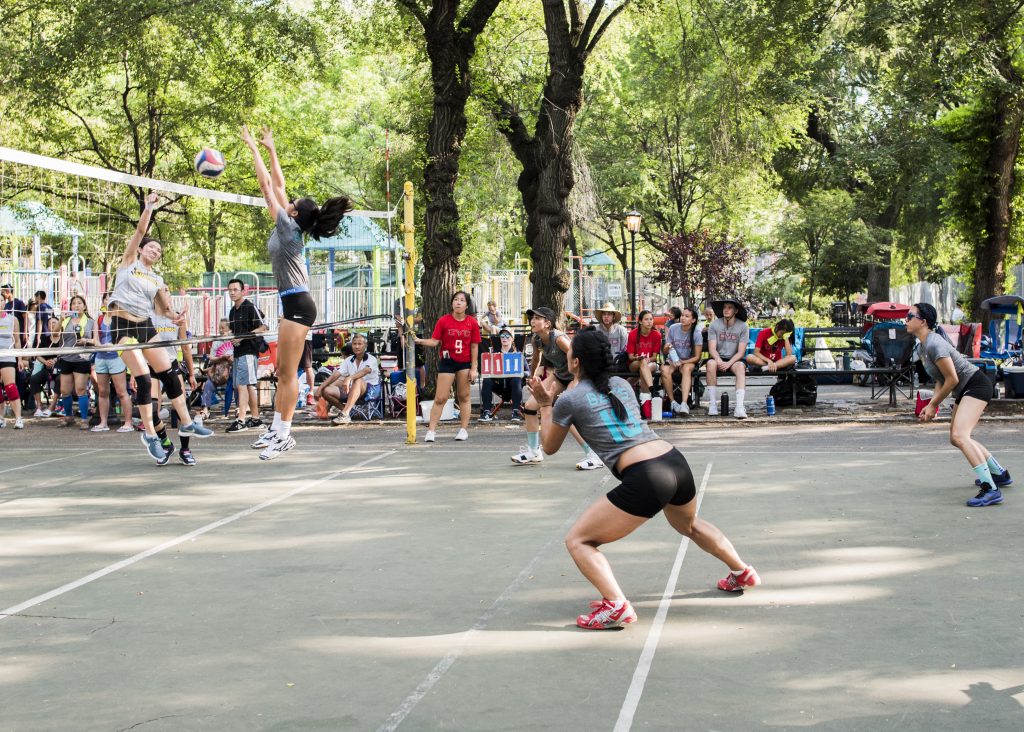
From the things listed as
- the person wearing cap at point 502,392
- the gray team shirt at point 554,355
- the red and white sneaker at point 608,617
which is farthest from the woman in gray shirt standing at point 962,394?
the person wearing cap at point 502,392

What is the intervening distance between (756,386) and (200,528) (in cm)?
1601

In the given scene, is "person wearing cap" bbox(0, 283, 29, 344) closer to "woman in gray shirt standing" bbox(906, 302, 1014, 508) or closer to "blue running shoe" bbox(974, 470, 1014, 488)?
"woman in gray shirt standing" bbox(906, 302, 1014, 508)

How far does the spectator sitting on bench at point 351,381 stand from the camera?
58.2 ft

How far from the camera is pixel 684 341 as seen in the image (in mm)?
17688

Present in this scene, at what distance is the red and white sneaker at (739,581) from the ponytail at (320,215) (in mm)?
4249

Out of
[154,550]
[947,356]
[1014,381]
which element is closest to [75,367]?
[154,550]

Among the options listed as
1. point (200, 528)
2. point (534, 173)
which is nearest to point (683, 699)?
point (200, 528)

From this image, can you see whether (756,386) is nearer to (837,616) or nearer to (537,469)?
(537,469)

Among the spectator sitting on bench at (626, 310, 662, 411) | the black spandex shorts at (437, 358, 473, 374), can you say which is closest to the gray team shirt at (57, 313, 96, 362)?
the black spandex shorts at (437, 358, 473, 374)

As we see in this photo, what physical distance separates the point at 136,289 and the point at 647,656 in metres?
7.85

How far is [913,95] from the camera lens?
20172 mm

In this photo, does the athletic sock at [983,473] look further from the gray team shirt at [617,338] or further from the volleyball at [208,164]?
the gray team shirt at [617,338]

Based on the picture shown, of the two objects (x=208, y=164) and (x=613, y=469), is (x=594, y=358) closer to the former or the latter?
(x=613, y=469)

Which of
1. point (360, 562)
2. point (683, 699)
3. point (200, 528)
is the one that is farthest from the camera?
point (200, 528)
